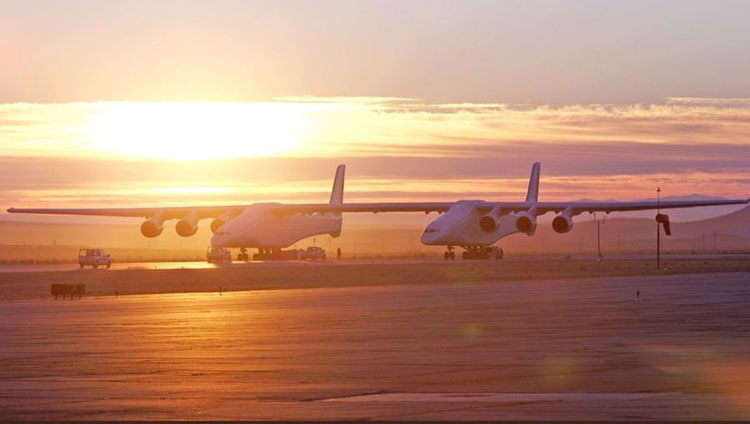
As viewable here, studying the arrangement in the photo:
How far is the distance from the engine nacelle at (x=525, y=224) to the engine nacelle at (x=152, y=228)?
24123 millimetres

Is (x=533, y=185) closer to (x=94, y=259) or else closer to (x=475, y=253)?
(x=475, y=253)

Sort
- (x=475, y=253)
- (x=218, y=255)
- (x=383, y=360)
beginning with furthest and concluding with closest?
(x=218, y=255)
(x=475, y=253)
(x=383, y=360)

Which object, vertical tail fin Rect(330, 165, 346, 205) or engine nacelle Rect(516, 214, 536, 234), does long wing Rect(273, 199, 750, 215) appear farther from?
vertical tail fin Rect(330, 165, 346, 205)

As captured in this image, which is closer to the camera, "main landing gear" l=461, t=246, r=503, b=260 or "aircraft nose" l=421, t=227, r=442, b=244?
"aircraft nose" l=421, t=227, r=442, b=244

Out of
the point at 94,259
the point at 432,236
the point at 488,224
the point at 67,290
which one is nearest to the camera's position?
the point at 67,290

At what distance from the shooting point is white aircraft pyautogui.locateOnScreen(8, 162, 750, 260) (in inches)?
3521

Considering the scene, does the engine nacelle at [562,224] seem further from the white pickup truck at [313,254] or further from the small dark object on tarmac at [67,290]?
the small dark object on tarmac at [67,290]

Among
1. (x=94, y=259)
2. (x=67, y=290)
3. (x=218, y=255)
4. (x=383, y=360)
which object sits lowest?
(x=383, y=360)

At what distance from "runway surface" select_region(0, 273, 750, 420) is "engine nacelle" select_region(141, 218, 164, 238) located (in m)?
51.5

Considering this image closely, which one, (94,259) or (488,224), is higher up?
(488,224)

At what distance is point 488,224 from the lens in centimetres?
9038

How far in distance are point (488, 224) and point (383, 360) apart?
71.5 m

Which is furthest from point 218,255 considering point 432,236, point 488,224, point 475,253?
point 488,224

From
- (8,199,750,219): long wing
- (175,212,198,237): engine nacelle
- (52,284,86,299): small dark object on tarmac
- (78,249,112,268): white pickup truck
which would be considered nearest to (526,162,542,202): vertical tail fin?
(8,199,750,219): long wing
